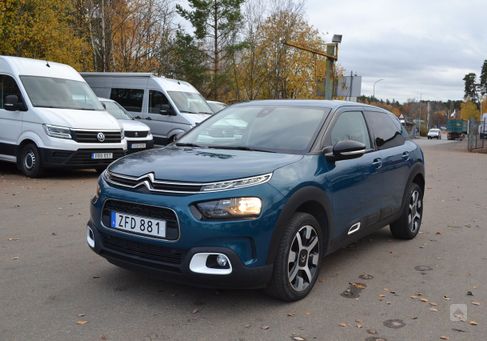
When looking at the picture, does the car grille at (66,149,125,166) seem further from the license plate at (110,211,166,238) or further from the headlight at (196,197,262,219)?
the headlight at (196,197,262,219)

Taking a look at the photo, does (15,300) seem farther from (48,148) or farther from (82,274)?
(48,148)

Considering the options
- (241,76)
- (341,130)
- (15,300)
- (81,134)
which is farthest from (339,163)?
(241,76)

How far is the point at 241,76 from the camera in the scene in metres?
36.7

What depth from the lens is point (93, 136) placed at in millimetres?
11016

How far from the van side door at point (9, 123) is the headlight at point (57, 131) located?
2.61 feet

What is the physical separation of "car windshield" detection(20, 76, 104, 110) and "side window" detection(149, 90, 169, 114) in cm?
354

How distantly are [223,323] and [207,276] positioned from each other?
Result: 38cm

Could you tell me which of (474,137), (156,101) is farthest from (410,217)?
(474,137)

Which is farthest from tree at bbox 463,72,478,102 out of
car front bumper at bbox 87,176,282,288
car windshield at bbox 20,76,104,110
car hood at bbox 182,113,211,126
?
car front bumper at bbox 87,176,282,288

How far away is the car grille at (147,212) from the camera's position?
12.2 feet

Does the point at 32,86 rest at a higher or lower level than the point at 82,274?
higher

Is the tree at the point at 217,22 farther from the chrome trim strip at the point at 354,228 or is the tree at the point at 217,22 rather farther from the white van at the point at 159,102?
the chrome trim strip at the point at 354,228

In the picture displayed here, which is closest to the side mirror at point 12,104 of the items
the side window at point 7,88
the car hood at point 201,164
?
the side window at point 7,88

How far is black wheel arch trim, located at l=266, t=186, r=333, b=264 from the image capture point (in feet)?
12.6
